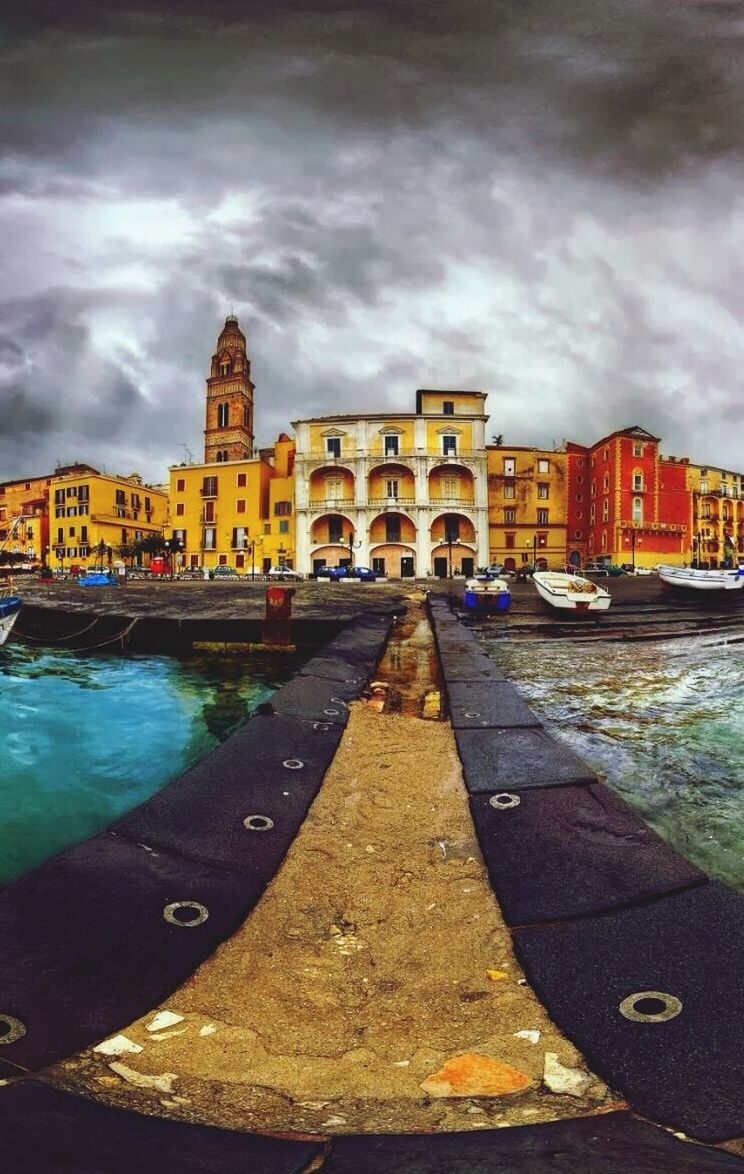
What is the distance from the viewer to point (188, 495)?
191 ft

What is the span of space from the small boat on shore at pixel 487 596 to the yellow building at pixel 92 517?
50567 mm

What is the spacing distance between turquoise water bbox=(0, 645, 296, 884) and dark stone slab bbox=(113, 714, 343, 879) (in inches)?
52.7

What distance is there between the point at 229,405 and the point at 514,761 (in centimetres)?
8151

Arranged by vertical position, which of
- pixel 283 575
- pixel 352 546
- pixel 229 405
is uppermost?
pixel 229 405

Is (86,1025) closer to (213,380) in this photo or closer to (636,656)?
(636,656)

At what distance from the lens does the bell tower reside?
78688 millimetres

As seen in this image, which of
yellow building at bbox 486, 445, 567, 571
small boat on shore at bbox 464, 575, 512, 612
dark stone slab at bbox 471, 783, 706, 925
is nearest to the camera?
dark stone slab at bbox 471, 783, 706, 925

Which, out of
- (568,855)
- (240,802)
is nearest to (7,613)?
(240,802)

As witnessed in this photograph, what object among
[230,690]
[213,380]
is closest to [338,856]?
[230,690]

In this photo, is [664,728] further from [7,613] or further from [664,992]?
[7,613]

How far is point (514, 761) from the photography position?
14.6 ft

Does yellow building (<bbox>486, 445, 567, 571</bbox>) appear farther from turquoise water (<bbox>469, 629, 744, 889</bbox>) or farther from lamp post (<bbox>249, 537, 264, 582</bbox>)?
turquoise water (<bbox>469, 629, 744, 889</bbox>)

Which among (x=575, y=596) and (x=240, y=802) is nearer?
(x=240, y=802)

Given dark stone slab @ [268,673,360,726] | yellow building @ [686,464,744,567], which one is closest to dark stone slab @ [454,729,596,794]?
dark stone slab @ [268,673,360,726]
